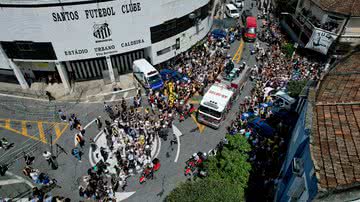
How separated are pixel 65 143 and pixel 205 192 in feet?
50.7

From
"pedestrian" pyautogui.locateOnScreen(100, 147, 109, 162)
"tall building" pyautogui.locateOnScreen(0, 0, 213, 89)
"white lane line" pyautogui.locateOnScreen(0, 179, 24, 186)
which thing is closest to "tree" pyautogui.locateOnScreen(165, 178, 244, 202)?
"pedestrian" pyautogui.locateOnScreen(100, 147, 109, 162)

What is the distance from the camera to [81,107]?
2817 cm

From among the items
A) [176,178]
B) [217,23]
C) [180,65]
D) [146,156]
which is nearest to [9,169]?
[146,156]

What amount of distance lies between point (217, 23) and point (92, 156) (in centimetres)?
2897

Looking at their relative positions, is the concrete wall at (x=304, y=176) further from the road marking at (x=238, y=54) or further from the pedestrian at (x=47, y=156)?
the road marking at (x=238, y=54)

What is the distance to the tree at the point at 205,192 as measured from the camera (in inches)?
567

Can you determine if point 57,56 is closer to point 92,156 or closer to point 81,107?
point 81,107

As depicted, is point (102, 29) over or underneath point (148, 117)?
over

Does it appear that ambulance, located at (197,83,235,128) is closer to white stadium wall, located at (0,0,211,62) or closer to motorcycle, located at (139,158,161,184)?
motorcycle, located at (139,158,161,184)

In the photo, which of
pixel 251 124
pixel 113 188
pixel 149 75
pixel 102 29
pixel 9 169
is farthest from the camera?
pixel 149 75

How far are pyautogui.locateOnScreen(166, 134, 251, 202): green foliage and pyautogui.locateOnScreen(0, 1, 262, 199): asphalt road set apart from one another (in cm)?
464

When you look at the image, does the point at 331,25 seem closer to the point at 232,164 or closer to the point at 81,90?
the point at 232,164

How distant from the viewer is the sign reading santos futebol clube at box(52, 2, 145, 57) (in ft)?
83.7

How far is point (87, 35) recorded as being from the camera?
27.0m
